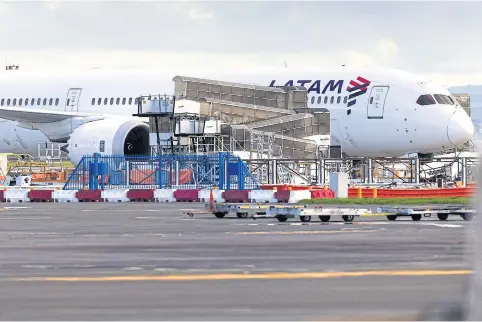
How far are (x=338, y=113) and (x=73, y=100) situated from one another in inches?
532

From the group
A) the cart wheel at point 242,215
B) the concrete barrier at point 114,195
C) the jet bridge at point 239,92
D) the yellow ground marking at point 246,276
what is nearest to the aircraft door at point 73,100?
the jet bridge at point 239,92

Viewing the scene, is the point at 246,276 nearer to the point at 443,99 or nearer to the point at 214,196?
the point at 214,196

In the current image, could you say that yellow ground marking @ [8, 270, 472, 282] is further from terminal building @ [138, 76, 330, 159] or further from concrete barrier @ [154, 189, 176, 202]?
terminal building @ [138, 76, 330, 159]

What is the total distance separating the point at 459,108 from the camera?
2130 inches

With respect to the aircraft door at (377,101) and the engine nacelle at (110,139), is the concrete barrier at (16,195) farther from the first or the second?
the aircraft door at (377,101)

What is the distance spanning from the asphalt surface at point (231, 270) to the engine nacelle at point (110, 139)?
83.8 ft

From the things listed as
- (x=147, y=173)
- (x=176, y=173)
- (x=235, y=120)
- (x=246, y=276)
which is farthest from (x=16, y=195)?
(x=246, y=276)

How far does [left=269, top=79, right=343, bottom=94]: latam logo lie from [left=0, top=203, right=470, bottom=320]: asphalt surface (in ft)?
87.5

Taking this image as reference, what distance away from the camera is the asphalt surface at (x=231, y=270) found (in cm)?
1205

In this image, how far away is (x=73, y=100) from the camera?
6125 centimetres

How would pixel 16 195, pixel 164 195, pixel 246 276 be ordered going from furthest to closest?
pixel 16 195, pixel 164 195, pixel 246 276

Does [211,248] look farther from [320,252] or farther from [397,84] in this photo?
[397,84]

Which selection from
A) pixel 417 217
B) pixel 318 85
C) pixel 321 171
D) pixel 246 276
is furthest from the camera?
pixel 318 85

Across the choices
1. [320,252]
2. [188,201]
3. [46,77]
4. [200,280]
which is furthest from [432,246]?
[46,77]
